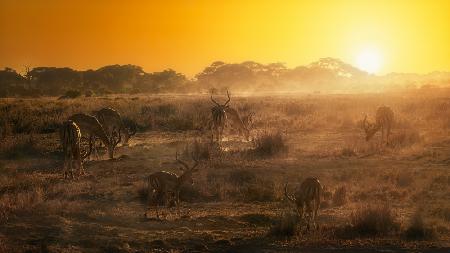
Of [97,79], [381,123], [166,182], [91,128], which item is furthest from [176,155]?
[97,79]

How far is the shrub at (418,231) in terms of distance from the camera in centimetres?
1251

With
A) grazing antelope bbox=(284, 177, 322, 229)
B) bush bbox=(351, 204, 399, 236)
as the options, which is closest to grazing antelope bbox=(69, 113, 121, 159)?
grazing antelope bbox=(284, 177, 322, 229)

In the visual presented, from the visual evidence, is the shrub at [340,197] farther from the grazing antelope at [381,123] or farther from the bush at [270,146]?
the grazing antelope at [381,123]

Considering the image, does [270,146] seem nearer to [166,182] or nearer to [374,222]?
[166,182]

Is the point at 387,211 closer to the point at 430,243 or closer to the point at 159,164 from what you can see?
the point at 430,243

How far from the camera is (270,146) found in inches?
892

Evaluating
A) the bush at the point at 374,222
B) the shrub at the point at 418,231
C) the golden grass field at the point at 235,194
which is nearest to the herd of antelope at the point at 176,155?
the golden grass field at the point at 235,194

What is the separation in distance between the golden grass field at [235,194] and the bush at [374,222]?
0.06 feet

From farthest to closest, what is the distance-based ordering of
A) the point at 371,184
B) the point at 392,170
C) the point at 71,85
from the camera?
1. the point at 71,85
2. the point at 392,170
3. the point at 371,184

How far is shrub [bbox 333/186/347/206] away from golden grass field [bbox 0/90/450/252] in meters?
0.03

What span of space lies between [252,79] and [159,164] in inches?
4181

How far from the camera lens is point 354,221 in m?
13.0

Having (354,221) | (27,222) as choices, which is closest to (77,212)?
(27,222)

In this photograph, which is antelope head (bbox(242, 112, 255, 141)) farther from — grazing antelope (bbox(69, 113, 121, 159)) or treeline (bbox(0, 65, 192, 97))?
treeline (bbox(0, 65, 192, 97))
